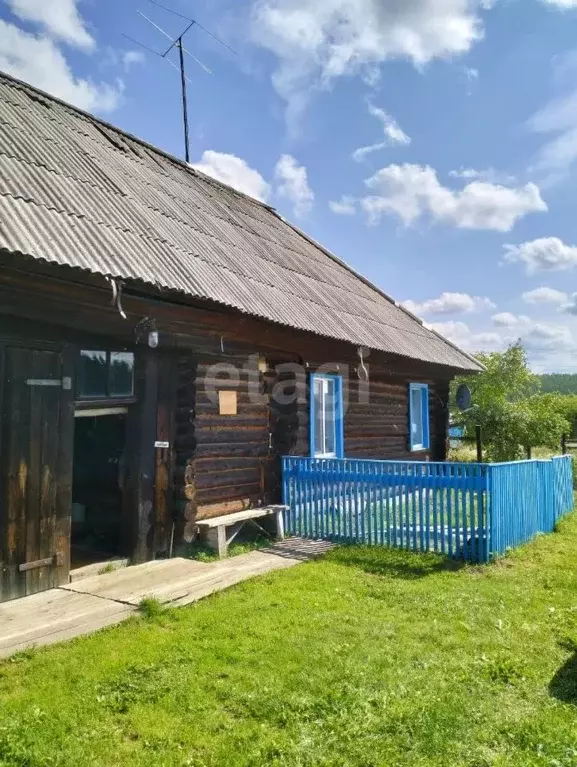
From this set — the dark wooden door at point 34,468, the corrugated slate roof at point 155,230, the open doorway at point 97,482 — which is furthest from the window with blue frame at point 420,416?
the dark wooden door at point 34,468

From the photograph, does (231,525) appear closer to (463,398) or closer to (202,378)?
(202,378)

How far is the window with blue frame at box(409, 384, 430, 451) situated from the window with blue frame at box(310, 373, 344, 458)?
3875 millimetres

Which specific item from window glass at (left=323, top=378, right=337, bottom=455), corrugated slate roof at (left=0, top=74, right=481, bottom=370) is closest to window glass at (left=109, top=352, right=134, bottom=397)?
corrugated slate roof at (left=0, top=74, right=481, bottom=370)

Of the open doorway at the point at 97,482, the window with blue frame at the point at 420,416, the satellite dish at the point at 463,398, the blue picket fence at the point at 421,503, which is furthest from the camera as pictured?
the satellite dish at the point at 463,398

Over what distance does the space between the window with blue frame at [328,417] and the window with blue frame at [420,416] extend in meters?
3.88

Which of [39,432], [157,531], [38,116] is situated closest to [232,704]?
[39,432]

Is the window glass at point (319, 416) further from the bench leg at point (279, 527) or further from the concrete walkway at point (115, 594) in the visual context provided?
the concrete walkway at point (115, 594)

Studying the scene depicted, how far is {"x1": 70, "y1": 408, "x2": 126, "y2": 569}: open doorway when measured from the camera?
7871 mm

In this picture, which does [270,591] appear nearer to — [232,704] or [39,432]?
[232,704]

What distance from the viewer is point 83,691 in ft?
11.7

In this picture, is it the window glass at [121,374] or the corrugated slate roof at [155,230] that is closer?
the corrugated slate roof at [155,230]

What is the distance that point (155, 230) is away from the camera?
7.57 metres

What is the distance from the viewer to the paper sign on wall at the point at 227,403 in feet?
25.5

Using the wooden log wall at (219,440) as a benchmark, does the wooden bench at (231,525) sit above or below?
below
